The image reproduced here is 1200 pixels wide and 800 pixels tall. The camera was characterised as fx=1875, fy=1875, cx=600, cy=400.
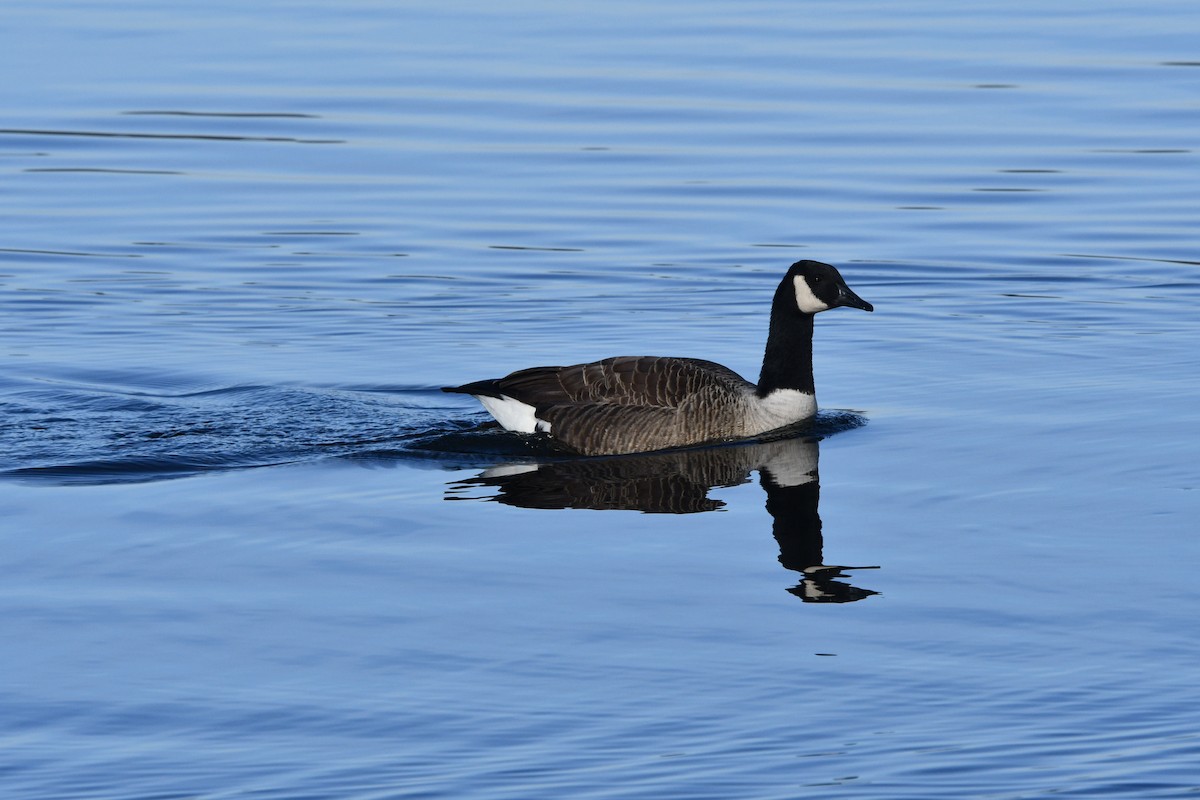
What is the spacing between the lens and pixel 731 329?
1962 cm

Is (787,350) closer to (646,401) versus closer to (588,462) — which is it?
(646,401)

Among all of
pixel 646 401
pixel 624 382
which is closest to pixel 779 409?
pixel 646 401

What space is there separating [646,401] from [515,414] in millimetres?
1140

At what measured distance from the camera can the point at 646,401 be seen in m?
15.2

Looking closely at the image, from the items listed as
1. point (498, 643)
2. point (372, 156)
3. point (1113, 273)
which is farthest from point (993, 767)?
point (372, 156)

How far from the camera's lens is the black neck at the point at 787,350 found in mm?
15875

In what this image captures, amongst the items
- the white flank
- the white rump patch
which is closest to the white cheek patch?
the white flank

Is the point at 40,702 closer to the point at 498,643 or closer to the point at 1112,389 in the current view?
the point at 498,643

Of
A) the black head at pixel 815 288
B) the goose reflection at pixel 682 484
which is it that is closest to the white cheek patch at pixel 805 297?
the black head at pixel 815 288

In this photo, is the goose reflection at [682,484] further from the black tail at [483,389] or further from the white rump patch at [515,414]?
the black tail at [483,389]

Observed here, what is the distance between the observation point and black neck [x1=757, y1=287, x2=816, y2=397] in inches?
625

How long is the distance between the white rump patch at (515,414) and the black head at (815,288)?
247cm

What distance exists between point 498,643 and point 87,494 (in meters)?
4.73

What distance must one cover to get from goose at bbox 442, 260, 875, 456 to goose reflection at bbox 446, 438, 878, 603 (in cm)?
17
